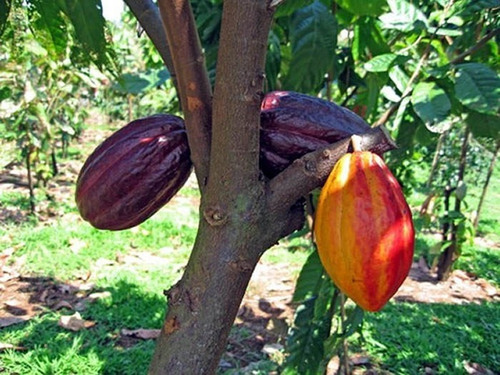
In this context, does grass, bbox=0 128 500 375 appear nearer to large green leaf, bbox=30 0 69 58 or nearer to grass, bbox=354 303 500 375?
grass, bbox=354 303 500 375

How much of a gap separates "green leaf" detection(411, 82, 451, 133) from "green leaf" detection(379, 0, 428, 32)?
18 centimetres

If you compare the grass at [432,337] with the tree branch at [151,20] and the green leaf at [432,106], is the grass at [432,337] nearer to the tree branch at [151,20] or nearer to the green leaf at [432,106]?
the green leaf at [432,106]

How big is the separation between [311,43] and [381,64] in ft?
0.71

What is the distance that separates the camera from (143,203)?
0.96 metres

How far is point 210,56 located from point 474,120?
0.81 meters

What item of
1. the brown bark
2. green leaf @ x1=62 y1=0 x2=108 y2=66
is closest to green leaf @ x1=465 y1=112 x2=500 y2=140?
the brown bark

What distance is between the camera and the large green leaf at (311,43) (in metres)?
1.54

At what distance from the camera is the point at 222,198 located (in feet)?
2.49

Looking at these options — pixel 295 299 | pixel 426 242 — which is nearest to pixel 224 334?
pixel 295 299

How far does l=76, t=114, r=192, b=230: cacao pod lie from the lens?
0.92 m

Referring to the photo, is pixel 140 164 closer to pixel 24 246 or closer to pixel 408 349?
pixel 408 349

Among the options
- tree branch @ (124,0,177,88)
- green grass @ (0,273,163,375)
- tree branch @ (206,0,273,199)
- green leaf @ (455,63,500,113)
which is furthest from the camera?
A: green grass @ (0,273,163,375)

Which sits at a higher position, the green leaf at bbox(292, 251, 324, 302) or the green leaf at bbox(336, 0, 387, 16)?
the green leaf at bbox(336, 0, 387, 16)

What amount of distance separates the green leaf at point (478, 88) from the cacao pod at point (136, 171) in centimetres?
77
